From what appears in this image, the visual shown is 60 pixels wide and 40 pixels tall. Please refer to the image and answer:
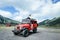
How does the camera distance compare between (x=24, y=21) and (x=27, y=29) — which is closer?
(x=27, y=29)

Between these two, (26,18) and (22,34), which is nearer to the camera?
(22,34)

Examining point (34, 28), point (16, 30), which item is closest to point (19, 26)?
point (16, 30)

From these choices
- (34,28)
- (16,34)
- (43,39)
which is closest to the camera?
(43,39)

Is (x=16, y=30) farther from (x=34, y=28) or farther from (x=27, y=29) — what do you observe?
(x=34, y=28)

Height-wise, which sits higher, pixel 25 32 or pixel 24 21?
pixel 24 21

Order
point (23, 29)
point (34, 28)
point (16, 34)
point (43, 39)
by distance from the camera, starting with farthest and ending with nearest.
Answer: point (34, 28), point (16, 34), point (23, 29), point (43, 39)

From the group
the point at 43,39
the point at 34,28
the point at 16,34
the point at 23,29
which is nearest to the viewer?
the point at 43,39

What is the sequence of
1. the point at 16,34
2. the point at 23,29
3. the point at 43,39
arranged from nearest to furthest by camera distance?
the point at 43,39 → the point at 23,29 → the point at 16,34

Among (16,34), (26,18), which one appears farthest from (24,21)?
(16,34)

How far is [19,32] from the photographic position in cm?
1972

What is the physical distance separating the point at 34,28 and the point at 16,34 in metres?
3.79

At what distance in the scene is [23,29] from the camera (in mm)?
19547

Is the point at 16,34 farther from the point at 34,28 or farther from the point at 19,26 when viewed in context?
the point at 34,28

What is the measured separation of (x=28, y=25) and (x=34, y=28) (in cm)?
316
